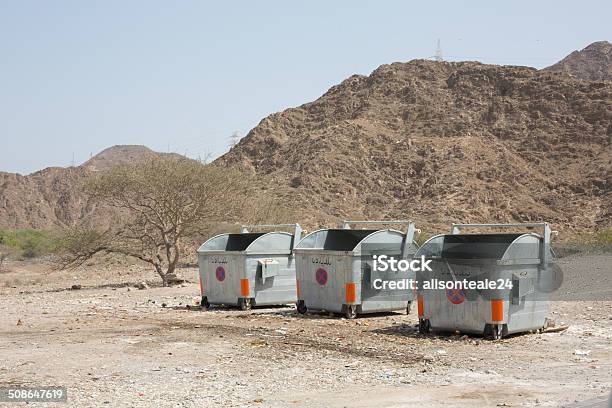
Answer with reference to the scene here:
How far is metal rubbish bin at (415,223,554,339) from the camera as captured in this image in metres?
11.1

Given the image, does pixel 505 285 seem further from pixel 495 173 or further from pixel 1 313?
pixel 495 173

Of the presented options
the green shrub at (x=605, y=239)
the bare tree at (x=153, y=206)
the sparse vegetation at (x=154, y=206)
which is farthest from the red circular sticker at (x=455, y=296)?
the green shrub at (x=605, y=239)

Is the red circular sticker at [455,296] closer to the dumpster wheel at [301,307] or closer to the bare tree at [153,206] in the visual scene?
the dumpster wheel at [301,307]

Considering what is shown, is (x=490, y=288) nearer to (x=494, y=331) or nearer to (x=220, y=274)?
(x=494, y=331)

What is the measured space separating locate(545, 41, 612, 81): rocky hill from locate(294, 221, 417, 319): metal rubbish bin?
84546 mm

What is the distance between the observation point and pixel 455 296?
37.7 ft

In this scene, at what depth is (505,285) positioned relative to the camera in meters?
11.1

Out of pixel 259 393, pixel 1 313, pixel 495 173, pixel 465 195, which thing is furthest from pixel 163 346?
pixel 495 173

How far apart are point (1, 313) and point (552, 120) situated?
5642 cm

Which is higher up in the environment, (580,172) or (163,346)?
(580,172)

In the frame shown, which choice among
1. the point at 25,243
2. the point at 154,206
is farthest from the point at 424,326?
the point at 25,243

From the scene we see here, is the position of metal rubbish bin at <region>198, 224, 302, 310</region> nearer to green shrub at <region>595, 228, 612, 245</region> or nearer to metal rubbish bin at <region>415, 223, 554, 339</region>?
metal rubbish bin at <region>415, 223, 554, 339</region>

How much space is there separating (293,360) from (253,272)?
242 inches

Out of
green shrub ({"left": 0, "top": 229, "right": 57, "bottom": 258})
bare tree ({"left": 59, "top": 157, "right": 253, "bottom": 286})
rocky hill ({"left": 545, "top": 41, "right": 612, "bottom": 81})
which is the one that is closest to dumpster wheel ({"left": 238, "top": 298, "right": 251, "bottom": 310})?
bare tree ({"left": 59, "top": 157, "right": 253, "bottom": 286})
